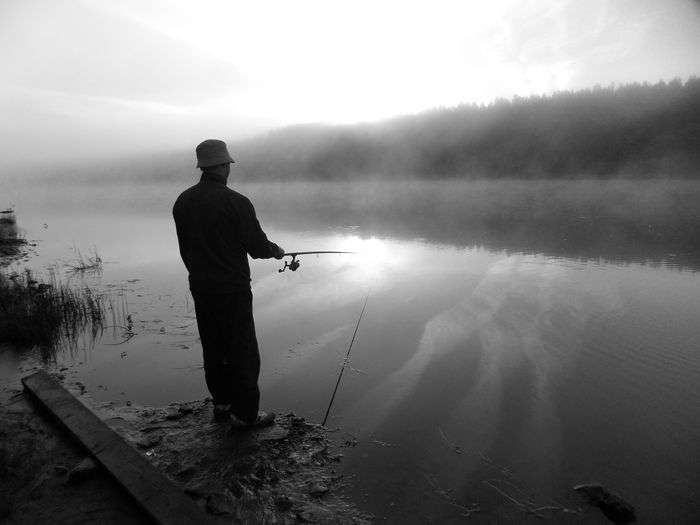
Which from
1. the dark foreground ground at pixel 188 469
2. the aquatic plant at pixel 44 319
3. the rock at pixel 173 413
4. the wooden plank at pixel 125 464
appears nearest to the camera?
the wooden plank at pixel 125 464

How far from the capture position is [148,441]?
392 centimetres

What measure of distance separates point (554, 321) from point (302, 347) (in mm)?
4559

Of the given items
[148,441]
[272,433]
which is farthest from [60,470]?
[272,433]

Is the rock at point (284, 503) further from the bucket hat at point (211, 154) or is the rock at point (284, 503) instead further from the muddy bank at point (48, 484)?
the bucket hat at point (211, 154)

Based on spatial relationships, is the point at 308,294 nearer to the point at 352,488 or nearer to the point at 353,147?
the point at 352,488

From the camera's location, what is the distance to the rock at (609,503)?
128 inches

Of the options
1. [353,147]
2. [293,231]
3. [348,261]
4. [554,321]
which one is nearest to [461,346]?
[554,321]

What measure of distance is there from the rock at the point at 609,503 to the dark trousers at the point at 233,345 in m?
2.98

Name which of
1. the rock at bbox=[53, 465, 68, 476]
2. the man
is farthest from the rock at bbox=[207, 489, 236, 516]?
the rock at bbox=[53, 465, 68, 476]

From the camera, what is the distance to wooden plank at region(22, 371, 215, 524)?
2617 mm

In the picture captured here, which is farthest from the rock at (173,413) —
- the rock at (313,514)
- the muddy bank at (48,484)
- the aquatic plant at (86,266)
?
the aquatic plant at (86,266)

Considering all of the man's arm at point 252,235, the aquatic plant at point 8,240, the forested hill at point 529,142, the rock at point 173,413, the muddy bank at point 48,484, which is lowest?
the rock at point 173,413

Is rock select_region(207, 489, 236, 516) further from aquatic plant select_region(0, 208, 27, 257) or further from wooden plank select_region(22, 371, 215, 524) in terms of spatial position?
aquatic plant select_region(0, 208, 27, 257)

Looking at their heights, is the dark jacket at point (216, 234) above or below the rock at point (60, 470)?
above
